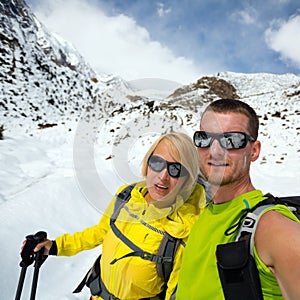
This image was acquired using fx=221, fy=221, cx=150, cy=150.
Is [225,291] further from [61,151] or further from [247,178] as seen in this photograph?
[61,151]

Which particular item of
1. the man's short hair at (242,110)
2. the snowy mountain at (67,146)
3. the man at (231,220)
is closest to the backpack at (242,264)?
the man at (231,220)

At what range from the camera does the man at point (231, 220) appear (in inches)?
29.2

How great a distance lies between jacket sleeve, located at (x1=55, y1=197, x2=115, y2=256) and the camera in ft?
5.94

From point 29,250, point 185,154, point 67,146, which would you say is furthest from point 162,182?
point 67,146

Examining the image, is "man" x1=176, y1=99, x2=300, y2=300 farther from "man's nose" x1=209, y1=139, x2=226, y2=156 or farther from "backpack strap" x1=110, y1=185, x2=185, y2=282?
"backpack strap" x1=110, y1=185, x2=185, y2=282

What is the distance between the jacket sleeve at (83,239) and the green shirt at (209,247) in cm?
80

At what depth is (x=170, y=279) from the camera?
55.9 inches

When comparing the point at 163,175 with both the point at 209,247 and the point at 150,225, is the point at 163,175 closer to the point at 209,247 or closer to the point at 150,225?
the point at 150,225

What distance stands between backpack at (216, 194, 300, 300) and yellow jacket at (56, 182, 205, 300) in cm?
56

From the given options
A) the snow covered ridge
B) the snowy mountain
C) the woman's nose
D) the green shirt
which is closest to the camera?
the green shirt

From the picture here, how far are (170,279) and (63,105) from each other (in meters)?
17.1

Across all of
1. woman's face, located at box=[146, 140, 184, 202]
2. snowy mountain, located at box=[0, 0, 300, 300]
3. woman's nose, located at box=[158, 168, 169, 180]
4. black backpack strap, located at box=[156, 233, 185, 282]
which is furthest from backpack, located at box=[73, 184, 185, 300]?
snowy mountain, located at box=[0, 0, 300, 300]

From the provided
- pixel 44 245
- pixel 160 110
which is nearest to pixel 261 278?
pixel 44 245

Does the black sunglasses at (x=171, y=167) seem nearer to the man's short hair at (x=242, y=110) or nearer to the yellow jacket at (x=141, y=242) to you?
the yellow jacket at (x=141, y=242)
